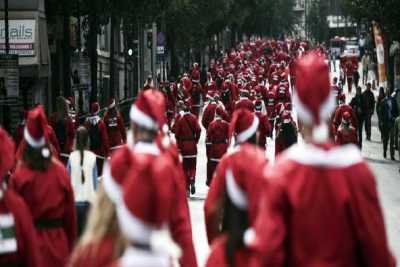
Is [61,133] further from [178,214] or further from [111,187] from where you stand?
[111,187]

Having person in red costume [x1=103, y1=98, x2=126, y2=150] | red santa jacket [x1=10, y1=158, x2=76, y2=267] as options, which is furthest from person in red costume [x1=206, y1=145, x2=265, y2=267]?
person in red costume [x1=103, y1=98, x2=126, y2=150]

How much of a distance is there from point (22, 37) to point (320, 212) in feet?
94.6

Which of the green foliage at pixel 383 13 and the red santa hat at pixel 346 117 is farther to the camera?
the green foliage at pixel 383 13

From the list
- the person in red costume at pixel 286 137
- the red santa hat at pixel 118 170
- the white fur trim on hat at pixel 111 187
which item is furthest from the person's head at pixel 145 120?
the person in red costume at pixel 286 137

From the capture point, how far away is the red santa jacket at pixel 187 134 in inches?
886

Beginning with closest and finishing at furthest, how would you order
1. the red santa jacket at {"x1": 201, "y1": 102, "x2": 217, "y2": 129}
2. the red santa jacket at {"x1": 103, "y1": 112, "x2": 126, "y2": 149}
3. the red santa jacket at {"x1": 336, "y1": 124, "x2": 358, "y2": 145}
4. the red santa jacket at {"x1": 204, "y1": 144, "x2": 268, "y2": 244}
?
1. the red santa jacket at {"x1": 204, "y1": 144, "x2": 268, "y2": 244}
2. the red santa jacket at {"x1": 103, "y1": 112, "x2": 126, "y2": 149}
3. the red santa jacket at {"x1": 336, "y1": 124, "x2": 358, "y2": 145}
4. the red santa jacket at {"x1": 201, "y1": 102, "x2": 217, "y2": 129}

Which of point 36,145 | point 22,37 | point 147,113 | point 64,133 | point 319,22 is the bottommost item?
point 64,133

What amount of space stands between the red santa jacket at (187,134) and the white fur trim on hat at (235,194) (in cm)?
1480

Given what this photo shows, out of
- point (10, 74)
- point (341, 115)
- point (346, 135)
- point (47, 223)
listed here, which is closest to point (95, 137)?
point (10, 74)

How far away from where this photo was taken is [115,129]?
2364cm

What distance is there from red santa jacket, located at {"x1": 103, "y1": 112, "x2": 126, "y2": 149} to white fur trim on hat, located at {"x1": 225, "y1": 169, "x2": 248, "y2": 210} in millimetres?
15917

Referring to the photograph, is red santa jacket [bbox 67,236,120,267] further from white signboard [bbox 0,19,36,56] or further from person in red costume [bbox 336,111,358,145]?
white signboard [bbox 0,19,36,56]

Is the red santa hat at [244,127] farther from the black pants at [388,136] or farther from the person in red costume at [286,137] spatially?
the black pants at [388,136]

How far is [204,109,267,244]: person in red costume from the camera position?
7434 millimetres
